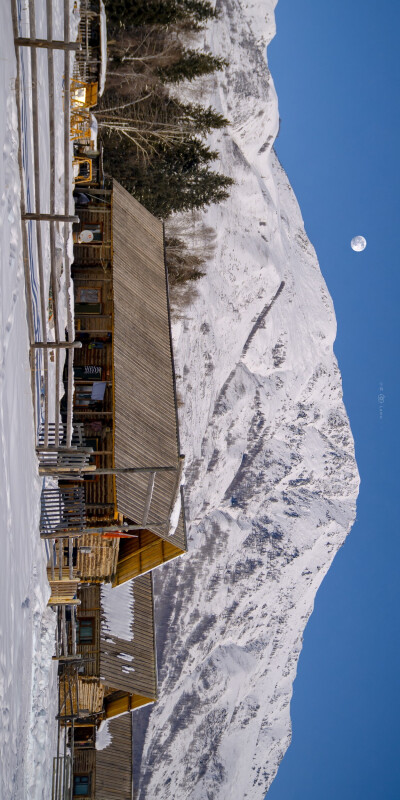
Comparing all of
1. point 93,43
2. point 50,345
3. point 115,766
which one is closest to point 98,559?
point 115,766

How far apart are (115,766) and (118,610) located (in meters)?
6.51

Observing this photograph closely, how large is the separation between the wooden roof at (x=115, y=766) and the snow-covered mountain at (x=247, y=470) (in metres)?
14.9

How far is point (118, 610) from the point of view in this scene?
24.5m

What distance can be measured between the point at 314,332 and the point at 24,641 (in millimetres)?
43926

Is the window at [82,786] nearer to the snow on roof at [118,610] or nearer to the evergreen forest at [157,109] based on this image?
the snow on roof at [118,610]

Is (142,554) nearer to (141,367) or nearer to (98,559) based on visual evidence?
(98,559)

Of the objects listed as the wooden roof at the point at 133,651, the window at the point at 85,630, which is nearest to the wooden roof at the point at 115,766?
the wooden roof at the point at 133,651

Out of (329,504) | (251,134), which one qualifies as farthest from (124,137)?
(329,504)

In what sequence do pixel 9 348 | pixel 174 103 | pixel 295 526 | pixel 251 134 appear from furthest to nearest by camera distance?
pixel 295 526, pixel 251 134, pixel 174 103, pixel 9 348

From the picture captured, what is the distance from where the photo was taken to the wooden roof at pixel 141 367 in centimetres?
1773

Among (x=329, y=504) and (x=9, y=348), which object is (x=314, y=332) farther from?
(x=9, y=348)

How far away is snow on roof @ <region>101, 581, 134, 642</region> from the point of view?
78.6 ft

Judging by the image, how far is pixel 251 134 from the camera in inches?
1603

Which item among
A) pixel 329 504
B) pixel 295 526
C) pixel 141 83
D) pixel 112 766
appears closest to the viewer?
pixel 112 766
